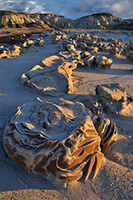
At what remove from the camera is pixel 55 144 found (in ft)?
4.38

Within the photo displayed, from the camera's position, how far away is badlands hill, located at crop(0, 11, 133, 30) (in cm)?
2884

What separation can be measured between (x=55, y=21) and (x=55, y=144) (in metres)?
41.7

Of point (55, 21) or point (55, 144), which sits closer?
point (55, 144)

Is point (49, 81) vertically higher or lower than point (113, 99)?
higher

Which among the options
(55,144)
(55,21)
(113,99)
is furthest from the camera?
(55,21)

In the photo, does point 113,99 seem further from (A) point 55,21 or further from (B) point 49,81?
(A) point 55,21

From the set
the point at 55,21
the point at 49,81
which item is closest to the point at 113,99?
the point at 49,81

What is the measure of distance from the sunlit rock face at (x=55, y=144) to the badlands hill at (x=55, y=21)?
32.4m

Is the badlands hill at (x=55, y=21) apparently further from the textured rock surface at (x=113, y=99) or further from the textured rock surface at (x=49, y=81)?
the textured rock surface at (x=113, y=99)

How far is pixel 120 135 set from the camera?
206 centimetres

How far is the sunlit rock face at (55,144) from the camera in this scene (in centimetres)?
132

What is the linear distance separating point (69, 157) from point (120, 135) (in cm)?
111

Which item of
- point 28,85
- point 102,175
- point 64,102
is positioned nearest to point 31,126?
point 64,102

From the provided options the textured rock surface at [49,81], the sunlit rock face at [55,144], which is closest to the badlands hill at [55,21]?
the textured rock surface at [49,81]
